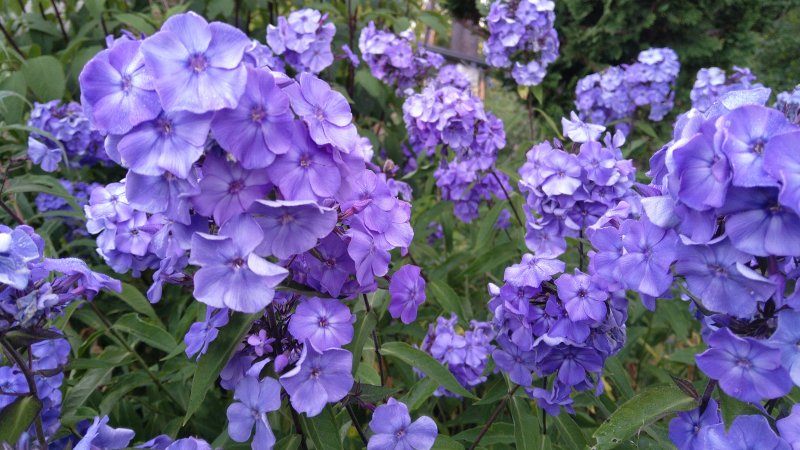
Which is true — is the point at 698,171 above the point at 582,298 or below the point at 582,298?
above

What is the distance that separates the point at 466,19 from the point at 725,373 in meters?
7.29

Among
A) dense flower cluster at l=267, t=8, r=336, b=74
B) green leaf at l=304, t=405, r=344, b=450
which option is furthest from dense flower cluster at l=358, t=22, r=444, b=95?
green leaf at l=304, t=405, r=344, b=450

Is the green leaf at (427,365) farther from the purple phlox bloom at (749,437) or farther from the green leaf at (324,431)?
the purple phlox bloom at (749,437)

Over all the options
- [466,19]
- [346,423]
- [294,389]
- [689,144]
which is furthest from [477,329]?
[466,19]

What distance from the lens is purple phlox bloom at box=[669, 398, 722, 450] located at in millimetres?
1318

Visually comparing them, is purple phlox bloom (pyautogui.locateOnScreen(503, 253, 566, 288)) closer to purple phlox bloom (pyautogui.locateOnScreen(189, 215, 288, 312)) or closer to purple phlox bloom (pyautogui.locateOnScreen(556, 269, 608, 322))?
purple phlox bloom (pyautogui.locateOnScreen(556, 269, 608, 322))

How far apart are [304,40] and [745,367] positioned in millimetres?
2651

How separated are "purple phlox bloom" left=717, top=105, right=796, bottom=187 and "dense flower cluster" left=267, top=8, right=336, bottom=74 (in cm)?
252

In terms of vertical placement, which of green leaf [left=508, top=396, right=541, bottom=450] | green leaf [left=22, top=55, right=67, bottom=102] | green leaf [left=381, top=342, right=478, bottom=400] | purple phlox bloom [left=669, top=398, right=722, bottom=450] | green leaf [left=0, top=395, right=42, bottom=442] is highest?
purple phlox bloom [left=669, top=398, right=722, bottom=450]

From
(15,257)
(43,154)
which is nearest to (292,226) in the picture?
(15,257)

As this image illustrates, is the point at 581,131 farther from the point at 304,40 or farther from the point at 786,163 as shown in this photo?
the point at 304,40

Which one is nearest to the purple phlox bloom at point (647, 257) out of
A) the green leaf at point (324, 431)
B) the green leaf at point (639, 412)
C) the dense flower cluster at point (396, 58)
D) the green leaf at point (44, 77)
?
the green leaf at point (639, 412)

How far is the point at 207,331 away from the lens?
4.12ft

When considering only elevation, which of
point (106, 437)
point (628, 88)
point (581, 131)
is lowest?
point (628, 88)
